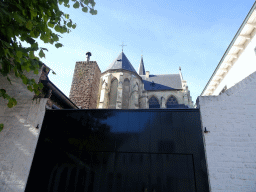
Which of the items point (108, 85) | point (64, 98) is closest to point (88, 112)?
point (64, 98)

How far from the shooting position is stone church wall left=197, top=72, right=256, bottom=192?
14.7 ft

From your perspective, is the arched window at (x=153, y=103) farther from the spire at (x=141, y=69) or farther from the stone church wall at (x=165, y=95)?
the spire at (x=141, y=69)

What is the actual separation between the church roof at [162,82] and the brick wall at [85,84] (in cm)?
2404

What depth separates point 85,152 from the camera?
534 centimetres

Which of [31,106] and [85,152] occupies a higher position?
[31,106]

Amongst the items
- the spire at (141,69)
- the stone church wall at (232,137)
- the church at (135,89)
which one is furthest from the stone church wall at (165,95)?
the stone church wall at (232,137)

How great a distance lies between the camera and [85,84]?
9.38 meters

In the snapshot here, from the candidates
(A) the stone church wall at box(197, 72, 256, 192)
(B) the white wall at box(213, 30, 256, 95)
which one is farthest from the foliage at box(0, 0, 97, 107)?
(B) the white wall at box(213, 30, 256, 95)

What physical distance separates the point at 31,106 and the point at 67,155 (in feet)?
7.20

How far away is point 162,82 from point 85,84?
2681 centimetres

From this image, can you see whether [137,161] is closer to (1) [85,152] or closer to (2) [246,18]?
(1) [85,152]

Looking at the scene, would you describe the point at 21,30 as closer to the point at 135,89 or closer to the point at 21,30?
the point at 21,30

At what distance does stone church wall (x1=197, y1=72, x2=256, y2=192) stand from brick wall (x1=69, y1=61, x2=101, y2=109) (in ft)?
18.5

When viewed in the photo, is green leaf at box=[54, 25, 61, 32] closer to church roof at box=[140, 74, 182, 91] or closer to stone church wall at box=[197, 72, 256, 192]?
stone church wall at box=[197, 72, 256, 192]
